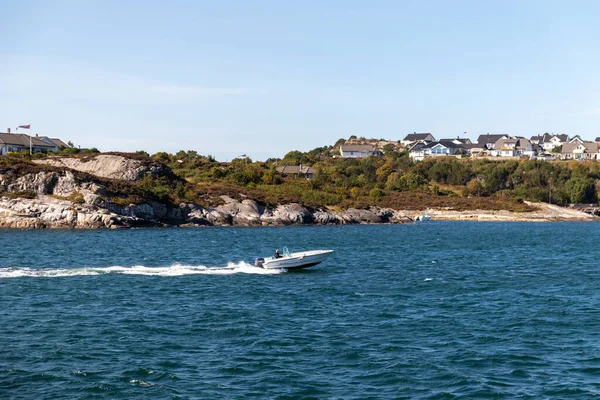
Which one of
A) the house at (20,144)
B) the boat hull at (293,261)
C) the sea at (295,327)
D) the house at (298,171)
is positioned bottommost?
the sea at (295,327)

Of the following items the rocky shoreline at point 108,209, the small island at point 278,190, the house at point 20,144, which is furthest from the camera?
the house at point 20,144

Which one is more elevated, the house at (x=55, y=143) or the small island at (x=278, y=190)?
the house at (x=55, y=143)

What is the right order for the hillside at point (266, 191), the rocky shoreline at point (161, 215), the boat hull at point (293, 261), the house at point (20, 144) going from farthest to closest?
the house at point (20, 144)
the hillside at point (266, 191)
the rocky shoreline at point (161, 215)
the boat hull at point (293, 261)

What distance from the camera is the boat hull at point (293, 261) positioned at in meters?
52.1

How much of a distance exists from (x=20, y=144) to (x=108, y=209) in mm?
58199

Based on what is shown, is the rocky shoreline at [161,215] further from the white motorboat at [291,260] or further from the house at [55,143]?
the house at [55,143]

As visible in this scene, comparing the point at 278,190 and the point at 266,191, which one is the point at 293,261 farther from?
the point at 278,190

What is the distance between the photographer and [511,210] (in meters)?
146

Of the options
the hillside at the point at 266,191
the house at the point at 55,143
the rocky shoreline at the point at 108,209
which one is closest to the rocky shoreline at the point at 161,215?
the rocky shoreline at the point at 108,209

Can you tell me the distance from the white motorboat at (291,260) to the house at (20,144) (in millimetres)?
100919

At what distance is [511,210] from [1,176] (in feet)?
324

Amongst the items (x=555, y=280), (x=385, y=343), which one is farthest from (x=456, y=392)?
(x=555, y=280)

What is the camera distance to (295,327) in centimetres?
3241

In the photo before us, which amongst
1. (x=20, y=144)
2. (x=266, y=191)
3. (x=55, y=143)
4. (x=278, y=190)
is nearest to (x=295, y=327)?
(x=266, y=191)
